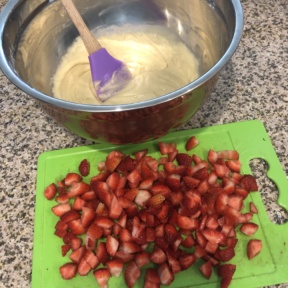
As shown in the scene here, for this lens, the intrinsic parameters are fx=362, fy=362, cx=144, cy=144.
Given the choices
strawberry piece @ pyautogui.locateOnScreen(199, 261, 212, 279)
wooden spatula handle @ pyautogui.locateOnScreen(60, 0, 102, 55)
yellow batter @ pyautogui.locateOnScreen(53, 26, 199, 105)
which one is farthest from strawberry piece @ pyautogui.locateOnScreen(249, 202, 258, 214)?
wooden spatula handle @ pyautogui.locateOnScreen(60, 0, 102, 55)

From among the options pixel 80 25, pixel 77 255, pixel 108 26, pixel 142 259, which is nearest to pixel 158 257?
pixel 142 259

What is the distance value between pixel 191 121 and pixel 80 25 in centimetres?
56

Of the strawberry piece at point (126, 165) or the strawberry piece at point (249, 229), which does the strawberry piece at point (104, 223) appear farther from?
the strawberry piece at point (249, 229)

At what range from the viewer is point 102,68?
1.27 m

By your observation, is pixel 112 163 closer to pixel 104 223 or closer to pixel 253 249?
pixel 104 223

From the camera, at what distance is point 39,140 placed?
147cm

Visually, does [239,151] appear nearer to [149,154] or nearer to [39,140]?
[149,154]

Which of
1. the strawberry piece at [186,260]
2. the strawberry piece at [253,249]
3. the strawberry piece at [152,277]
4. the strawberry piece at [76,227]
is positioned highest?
the strawberry piece at [76,227]

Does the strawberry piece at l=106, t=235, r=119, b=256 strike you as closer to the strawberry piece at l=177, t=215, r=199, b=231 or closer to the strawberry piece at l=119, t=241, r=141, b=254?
the strawberry piece at l=119, t=241, r=141, b=254

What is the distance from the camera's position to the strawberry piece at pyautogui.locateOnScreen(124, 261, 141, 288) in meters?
1.10

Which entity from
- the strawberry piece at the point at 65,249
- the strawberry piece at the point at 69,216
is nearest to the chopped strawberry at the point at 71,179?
the strawberry piece at the point at 69,216

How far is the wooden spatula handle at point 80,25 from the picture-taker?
121cm

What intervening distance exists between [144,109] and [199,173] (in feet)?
1.39

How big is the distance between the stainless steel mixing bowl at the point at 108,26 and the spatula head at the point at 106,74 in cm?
19
